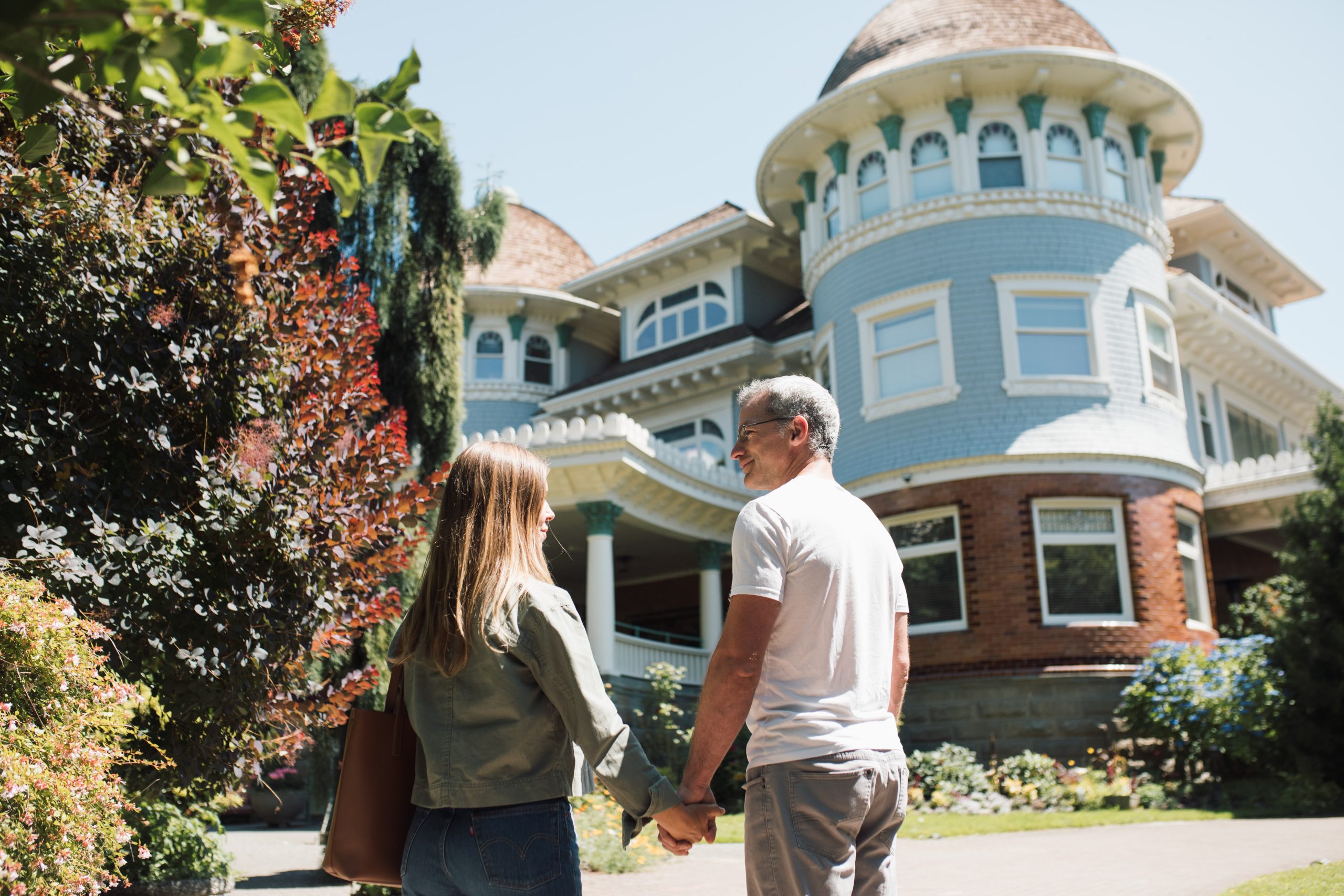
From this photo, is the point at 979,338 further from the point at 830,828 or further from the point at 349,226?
the point at 830,828

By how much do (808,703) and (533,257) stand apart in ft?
81.3

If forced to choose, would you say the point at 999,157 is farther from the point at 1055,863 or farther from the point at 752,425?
the point at 752,425

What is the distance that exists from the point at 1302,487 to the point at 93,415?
18.7 metres

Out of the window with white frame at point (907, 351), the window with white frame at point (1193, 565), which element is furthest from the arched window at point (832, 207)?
the window with white frame at point (1193, 565)

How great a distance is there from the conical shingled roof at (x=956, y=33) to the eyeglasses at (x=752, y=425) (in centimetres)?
1653

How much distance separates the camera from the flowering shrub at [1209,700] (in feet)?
43.8

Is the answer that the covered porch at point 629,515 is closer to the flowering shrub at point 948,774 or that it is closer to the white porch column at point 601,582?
the white porch column at point 601,582

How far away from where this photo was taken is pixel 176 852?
834cm

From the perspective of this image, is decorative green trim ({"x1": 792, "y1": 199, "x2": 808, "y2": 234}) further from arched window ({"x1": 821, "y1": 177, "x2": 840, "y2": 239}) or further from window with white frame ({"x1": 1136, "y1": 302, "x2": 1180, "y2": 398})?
window with white frame ({"x1": 1136, "y1": 302, "x2": 1180, "y2": 398})

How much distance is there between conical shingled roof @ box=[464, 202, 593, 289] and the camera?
1010 inches

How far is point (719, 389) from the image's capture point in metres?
22.5

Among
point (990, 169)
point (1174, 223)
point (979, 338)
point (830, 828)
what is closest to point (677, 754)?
point (979, 338)

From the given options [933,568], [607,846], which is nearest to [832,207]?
[933,568]

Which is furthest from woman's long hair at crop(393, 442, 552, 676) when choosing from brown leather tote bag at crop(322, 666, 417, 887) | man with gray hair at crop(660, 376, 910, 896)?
man with gray hair at crop(660, 376, 910, 896)
